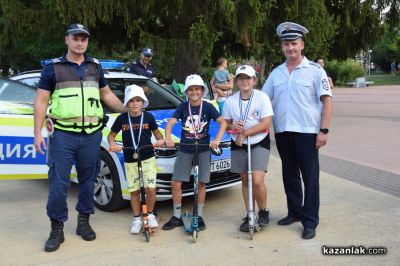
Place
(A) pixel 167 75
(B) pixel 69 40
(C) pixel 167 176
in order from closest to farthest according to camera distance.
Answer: (B) pixel 69 40, (C) pixel 167 176, (A) pixel 167 75

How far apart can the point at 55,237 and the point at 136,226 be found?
0.74 meters

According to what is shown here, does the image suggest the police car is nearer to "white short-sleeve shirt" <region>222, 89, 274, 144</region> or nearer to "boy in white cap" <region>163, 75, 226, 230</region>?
"boy in white cap" <region>163, 75, 226, 230</region>

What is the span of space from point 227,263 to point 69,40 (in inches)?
90.5

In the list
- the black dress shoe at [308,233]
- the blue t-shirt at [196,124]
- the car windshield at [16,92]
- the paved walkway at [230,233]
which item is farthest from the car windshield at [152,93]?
the black dress shoe at [308,233]

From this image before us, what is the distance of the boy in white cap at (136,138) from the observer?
4.44m

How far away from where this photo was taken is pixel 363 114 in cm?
1489

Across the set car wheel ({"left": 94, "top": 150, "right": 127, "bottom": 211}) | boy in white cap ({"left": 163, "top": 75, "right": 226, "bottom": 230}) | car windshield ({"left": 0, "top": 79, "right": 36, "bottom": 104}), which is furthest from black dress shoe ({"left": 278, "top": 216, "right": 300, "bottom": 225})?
car windshield ({"left": 0, "top": 79, "right": 36, "bottom": 104})

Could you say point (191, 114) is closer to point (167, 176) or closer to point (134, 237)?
point (167, 176)

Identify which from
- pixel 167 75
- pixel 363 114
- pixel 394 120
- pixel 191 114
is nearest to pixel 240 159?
pixel 191 114

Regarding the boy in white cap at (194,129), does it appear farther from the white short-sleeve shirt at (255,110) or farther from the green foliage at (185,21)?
the green foliage at (185,21)

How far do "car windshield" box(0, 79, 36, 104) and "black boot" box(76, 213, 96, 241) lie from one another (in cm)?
188

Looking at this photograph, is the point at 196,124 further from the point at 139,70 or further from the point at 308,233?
the point at 139,70

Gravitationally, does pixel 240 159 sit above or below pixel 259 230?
above

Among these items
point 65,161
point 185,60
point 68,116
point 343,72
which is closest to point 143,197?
point 65,161
